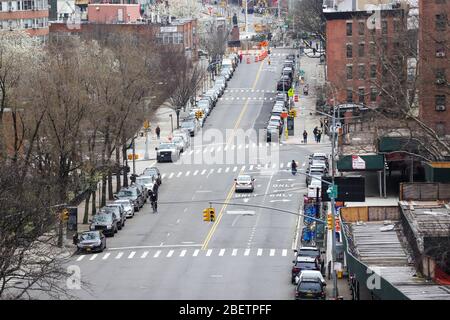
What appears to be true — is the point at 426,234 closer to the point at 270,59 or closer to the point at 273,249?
the point at 273,249

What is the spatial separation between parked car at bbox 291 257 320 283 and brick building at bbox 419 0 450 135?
123ft

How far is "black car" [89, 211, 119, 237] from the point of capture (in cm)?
6788

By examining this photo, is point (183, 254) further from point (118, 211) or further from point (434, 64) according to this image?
point (434, 64)

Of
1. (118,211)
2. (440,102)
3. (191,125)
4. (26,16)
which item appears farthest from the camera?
(26,16)

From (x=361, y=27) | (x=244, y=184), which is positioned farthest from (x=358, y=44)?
(x=244, y=184)

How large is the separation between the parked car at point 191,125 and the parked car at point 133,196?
2846 centimetres

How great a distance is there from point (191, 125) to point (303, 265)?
51.9m

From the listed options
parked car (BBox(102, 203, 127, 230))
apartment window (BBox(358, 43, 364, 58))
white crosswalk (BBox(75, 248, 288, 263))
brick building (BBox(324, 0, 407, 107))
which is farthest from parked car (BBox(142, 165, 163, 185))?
apartment window (BBox(358, 43, 364, 58))

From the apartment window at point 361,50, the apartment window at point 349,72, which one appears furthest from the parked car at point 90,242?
the apartment window at point 361,50

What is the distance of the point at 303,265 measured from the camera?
5584 centimetres

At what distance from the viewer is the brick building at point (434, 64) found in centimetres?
9275

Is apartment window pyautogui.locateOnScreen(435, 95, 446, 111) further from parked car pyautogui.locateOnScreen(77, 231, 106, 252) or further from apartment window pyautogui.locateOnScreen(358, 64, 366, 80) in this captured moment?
parked car pyautogui.locateOnScreen(77, 231, 106, 252)

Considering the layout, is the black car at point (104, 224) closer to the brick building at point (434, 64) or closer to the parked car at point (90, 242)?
the parked car at point (90, 242)
